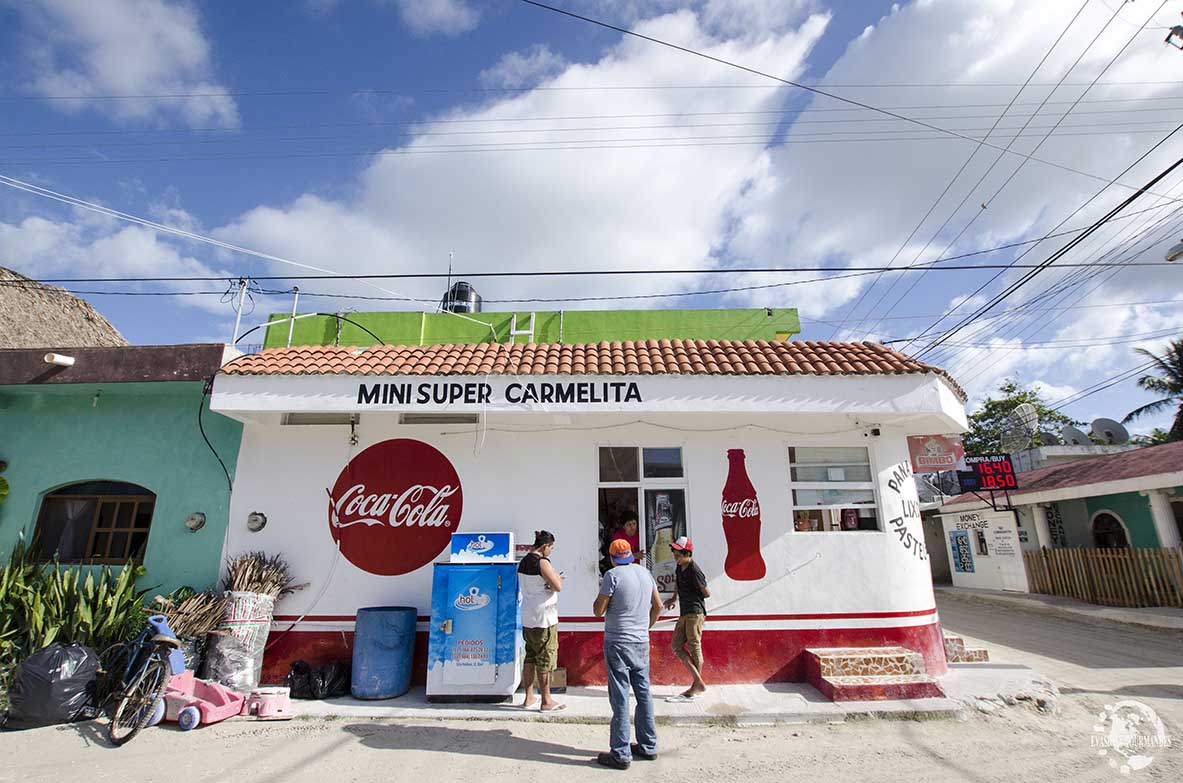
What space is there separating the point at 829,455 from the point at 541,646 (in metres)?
4.85

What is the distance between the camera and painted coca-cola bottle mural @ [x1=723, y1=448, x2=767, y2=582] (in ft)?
26.5

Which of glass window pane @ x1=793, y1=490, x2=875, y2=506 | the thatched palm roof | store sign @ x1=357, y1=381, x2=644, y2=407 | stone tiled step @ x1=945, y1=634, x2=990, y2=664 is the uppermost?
the thatched palm roof

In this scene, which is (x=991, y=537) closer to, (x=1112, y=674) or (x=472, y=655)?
(x=1112, y=674)

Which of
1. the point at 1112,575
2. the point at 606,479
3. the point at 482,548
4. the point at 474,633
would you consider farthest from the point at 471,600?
the point at 1112,575

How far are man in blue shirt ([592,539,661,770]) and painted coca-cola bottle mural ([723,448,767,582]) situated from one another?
284 cm

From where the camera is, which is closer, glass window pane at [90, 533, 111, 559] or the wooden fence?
glass window pane at [90, 533, 111, 559]

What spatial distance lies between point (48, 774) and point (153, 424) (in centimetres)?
502

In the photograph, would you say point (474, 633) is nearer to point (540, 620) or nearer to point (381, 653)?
point (540, 620)

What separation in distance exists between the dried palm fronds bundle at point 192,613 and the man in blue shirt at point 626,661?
4999 mm

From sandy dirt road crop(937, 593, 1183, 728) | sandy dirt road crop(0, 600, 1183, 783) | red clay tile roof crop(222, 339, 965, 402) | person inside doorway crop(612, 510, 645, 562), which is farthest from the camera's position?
person inside doorway crop(612, 510, 645, 562)

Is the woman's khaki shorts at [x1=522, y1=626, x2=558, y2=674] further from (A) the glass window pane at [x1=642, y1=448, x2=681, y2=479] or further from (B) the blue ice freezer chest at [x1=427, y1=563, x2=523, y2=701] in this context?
(A) the glass window pane at [x1=642, y1=448, x2=681, y2=479]

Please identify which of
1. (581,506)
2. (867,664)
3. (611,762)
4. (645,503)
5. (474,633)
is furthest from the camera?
(645,503)

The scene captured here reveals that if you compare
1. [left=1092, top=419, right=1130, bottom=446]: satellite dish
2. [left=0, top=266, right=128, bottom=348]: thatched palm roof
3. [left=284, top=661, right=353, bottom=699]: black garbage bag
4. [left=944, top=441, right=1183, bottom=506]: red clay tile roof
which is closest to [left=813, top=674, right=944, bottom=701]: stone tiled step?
[left=284, top=661, right=353, bottom=699]: black garbage bag

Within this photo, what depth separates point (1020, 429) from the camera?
22359 mm
